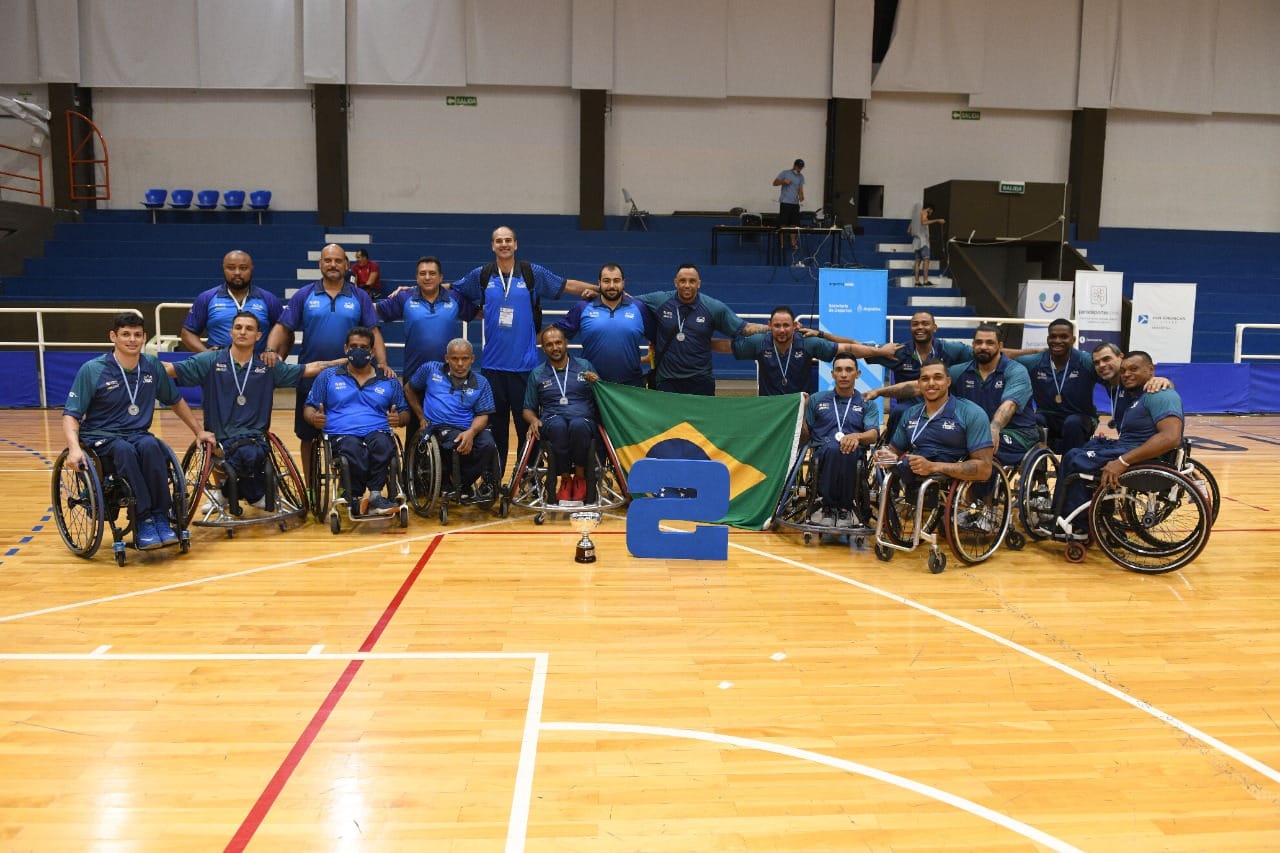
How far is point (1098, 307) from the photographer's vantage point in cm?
1205

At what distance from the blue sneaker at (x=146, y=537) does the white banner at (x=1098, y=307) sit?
10778 millimetres

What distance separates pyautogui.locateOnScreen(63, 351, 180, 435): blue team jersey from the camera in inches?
191

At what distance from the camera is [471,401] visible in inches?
231

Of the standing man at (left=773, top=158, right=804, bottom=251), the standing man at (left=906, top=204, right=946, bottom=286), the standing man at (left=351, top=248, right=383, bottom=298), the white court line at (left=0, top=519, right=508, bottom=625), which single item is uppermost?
the standing man at (left=773, top=158, right=804, bottom=251)

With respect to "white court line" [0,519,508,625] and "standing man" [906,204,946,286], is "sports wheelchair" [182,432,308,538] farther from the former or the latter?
"standing man" [906,204,946,286]

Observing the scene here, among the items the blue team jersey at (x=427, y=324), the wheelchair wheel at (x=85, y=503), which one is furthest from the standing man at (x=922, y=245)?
the wheelchair wheel at (x=85, y=503)

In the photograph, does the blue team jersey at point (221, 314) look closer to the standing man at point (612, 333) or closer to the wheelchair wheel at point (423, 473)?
the wheelchair wheel at point (423, 473)

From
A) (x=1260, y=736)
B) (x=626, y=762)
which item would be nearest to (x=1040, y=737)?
(x=1260, y=736)

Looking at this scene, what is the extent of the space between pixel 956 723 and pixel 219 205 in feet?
49.1

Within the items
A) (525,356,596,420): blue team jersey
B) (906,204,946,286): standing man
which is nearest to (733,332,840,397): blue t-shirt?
(525,356,596,420): blue team jersey

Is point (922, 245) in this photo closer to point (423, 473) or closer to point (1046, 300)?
point (1046, 300)

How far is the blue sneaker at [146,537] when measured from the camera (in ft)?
16.2

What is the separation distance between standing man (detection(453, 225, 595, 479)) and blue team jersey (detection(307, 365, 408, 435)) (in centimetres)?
75

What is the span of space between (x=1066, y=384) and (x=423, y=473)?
13.4 feet
